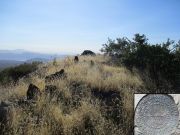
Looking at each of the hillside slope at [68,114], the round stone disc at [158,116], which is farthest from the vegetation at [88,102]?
the round stone disc at [158,116]

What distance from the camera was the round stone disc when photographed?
4.12m

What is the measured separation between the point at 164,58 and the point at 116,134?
25.3ft

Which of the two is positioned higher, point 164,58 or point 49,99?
point 164,58

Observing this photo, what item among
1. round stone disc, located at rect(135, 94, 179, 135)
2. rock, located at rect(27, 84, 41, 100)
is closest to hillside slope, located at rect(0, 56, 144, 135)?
rock, located at rect(27, 84, 41, 100)

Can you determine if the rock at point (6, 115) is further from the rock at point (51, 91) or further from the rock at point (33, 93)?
the rock at point (51, 91)

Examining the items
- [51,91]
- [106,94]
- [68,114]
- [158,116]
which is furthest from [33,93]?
[158,116]

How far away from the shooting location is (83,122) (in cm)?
674

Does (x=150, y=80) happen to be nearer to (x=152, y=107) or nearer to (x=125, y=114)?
(x=125, y=114)

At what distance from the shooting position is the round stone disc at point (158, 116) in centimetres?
412

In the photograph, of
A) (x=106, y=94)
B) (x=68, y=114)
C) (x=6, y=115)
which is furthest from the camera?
(x=106, y=94)

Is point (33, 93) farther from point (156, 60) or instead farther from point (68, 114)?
point (156, 60)

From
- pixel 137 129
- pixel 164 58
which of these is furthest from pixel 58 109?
pixel 164 58

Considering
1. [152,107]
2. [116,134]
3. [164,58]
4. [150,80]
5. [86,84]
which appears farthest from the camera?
[164,58]

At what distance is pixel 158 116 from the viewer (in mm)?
4164
